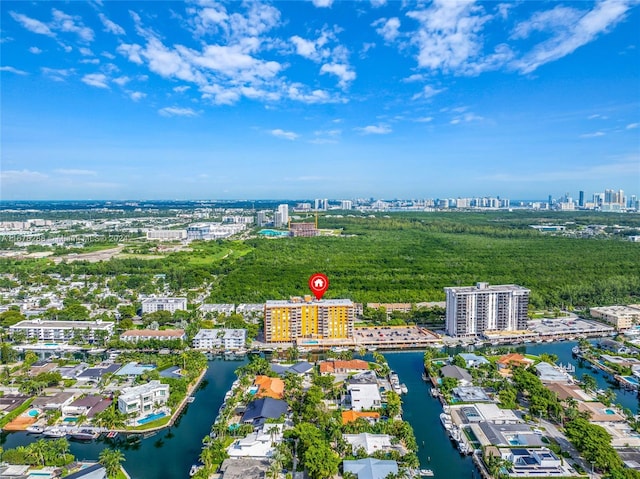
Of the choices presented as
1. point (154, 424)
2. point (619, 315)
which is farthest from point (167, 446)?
point (619, 315)

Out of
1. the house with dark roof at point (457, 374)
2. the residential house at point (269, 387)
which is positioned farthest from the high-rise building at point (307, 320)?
the house with dark roof at point (457, 374)

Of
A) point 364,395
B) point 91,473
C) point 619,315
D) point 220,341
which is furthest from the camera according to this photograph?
point 619,315

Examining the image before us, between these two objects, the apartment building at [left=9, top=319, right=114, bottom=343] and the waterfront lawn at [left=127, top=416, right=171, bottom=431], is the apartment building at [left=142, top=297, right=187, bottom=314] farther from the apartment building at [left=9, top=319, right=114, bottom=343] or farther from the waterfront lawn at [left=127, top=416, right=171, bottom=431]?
the waterfront lawn at [left=127, top=416, right=171, bottom=431]

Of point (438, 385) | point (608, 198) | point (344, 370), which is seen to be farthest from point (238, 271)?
point (608, 198)

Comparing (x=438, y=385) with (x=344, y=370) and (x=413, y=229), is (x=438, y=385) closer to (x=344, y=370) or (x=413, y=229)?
(x=344, y=370)

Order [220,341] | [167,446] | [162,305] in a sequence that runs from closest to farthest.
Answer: [167,446] < [220,341] < [162,305]

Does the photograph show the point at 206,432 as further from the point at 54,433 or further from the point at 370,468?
the point at 370,468
